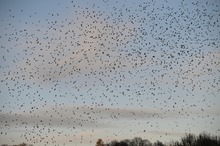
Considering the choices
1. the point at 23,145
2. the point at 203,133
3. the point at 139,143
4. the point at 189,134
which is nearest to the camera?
the point at 203,133

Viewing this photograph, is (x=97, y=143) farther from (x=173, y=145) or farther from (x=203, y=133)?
(x=203, y=133)

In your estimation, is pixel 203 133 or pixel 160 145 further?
pixel 160 145

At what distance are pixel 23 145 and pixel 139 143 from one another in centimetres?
8061

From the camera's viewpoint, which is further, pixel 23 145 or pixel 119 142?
pixel 23 145

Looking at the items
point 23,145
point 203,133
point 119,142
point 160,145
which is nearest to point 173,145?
point 203,133

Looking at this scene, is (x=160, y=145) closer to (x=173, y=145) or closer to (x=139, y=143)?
(x=139, y=143)

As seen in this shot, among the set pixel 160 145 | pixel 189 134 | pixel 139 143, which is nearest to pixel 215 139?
pixel 189 134

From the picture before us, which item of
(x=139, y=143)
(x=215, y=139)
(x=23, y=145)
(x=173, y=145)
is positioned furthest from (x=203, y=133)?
(x=23, y=145)

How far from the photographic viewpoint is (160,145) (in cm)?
13225

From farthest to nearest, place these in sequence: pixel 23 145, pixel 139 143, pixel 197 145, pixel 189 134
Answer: pixel 23 145
pixel 139 143
pixel 189 134
pixel 197 145

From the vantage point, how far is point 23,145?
196625 millimetres

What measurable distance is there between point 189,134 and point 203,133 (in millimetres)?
7193

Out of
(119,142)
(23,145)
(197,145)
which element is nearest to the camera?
(197,145)

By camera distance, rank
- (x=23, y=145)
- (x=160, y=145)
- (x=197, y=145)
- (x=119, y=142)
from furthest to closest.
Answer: (x=23, y=145) → (x=119, y=142) → (x=160, y=145) → (x=197, y=145)
